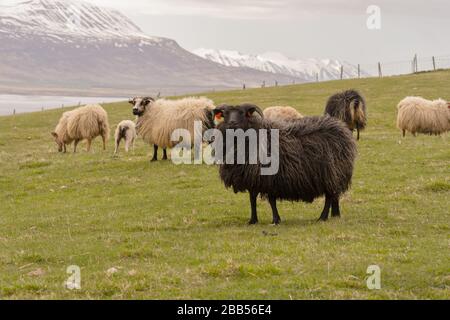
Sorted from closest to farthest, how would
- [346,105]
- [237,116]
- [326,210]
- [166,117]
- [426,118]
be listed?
1. [237,116]
2. [326,210]
3. [166,117]
4. [346,105]
5. [426,118]

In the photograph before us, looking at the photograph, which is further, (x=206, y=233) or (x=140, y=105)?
(x=140, y=105)

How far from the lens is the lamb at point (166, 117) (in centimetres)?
2372

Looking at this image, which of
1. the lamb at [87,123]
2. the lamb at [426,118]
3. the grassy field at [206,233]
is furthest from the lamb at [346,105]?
the lamb at [87,123]

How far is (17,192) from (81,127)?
956 centimetres

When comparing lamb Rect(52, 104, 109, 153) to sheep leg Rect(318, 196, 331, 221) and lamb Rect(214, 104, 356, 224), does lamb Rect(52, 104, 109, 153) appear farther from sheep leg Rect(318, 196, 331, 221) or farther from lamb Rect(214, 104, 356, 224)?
sheep leg Rect(318, 196, 331, 221)

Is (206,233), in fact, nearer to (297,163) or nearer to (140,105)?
(297,163)

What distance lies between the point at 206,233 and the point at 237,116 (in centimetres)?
264

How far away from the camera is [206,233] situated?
1377 centimetres

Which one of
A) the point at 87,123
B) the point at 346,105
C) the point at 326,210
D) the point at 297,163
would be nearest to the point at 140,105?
the point at 87,123

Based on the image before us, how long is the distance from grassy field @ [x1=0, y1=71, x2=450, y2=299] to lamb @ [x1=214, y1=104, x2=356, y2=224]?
2.33 feet

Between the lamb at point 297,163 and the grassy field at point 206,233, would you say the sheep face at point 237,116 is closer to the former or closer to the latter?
the lamb at point 297,163
